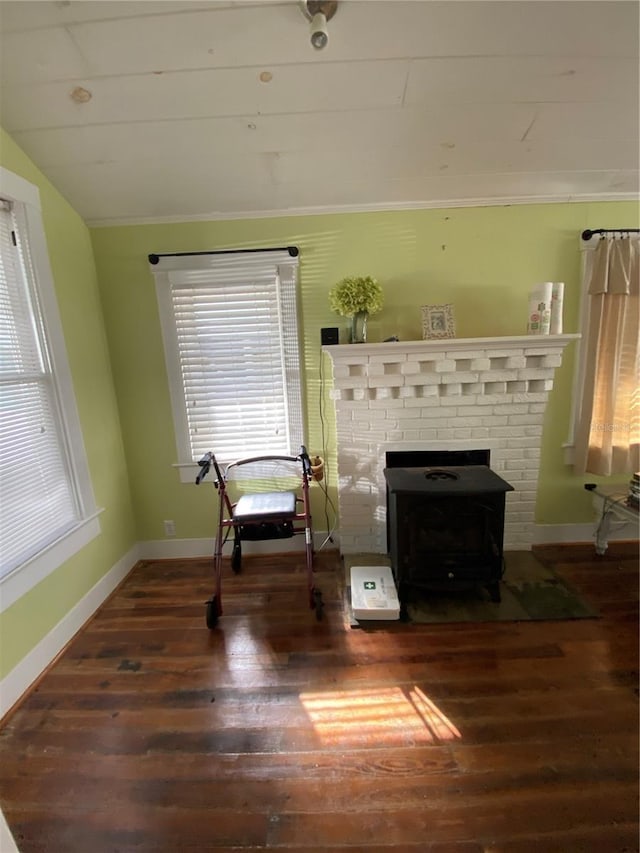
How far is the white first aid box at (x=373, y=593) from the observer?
5.82 feet

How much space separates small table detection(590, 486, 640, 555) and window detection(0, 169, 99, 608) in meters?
3.26

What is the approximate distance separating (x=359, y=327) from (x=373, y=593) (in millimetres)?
1548

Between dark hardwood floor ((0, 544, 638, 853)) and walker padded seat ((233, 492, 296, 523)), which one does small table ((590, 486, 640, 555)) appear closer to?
dark hardwood floor ((0, 544, 638, 853))

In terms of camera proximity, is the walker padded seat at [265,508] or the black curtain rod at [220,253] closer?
the walker padded seat at [265,508]

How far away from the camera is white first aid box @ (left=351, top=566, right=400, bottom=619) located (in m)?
1.77

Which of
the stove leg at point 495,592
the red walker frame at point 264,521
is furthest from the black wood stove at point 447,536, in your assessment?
the red walker frame at point 264,521

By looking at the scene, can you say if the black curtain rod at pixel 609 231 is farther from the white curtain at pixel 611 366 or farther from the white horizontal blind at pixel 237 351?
the white horizontal blind at pixel 237 351

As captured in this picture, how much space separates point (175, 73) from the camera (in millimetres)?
1367

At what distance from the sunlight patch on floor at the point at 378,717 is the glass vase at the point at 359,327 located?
5.79 ft

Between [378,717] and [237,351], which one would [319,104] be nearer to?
[237,351]

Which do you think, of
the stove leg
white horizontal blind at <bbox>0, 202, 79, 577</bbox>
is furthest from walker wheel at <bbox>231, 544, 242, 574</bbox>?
the stove leg

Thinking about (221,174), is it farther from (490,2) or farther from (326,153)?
(490,2)

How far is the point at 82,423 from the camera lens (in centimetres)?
195

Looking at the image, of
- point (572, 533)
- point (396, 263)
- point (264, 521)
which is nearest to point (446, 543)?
point (264, 521)
